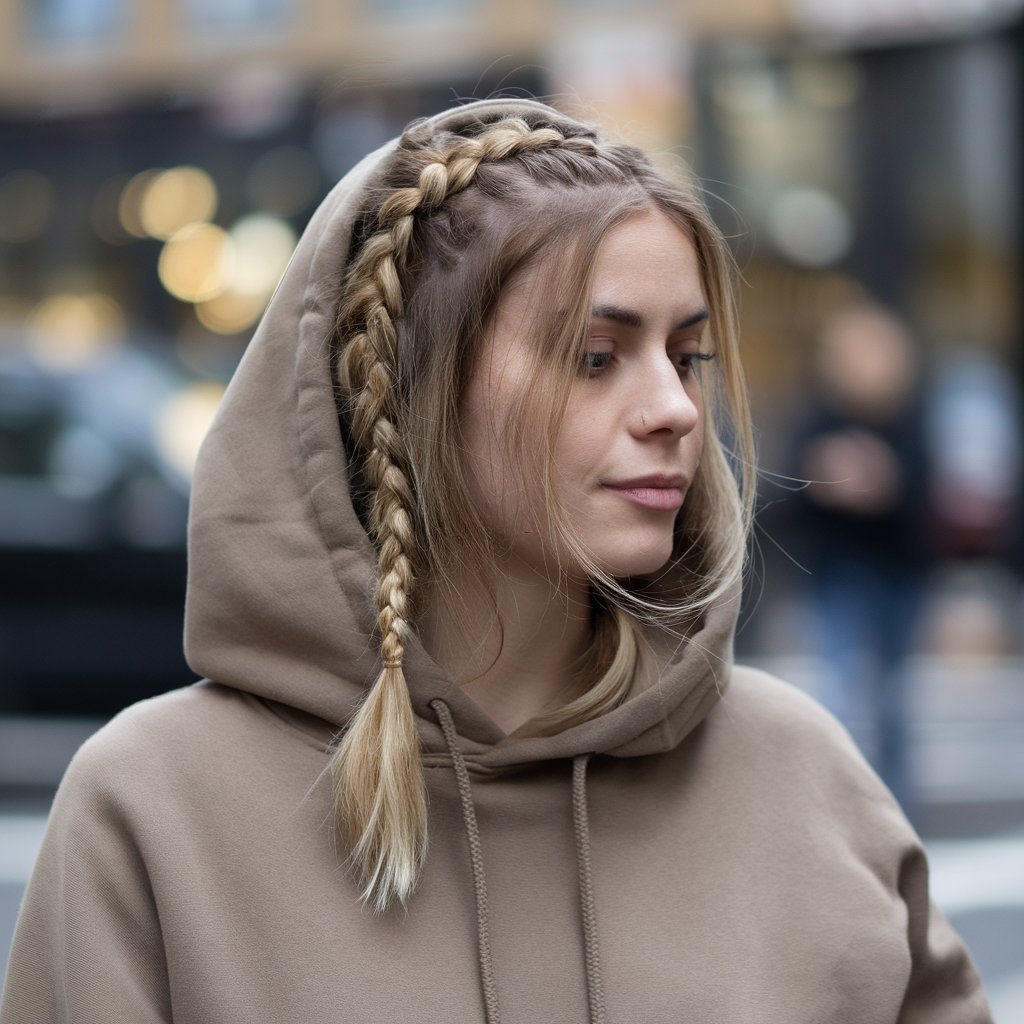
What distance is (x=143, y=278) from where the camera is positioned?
9.34 m

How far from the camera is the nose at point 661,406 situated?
2.04 meters

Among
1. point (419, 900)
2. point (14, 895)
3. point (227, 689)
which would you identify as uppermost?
point (227, 689)

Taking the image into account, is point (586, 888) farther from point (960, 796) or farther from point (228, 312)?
point (228, 312)

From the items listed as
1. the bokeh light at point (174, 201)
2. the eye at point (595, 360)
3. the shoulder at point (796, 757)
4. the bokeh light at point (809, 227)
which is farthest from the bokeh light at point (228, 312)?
the eye at point (595, 360)

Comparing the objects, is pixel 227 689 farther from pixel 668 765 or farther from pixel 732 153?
pixel 732 153

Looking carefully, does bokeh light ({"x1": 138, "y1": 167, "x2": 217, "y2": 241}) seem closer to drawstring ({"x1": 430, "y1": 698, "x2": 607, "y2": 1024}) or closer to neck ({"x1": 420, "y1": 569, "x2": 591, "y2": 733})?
neck ({"x1": 420, "y1": 569, "x2": 591, "y2": 733})

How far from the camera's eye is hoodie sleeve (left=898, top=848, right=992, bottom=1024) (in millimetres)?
2236

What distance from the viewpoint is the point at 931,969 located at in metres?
2.24

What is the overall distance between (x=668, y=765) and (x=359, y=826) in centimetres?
48

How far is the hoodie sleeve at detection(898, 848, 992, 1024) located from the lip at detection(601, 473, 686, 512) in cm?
65

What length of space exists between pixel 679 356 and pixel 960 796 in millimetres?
5450

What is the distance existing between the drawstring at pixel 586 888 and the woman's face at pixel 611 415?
28 cm

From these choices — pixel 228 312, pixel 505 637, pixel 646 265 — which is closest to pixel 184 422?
pixel 228 312

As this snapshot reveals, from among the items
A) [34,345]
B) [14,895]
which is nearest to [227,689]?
[14,895]
